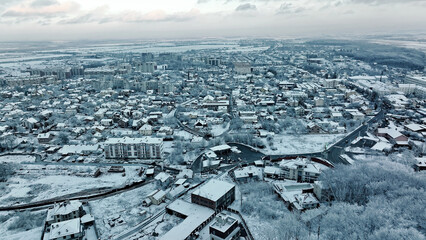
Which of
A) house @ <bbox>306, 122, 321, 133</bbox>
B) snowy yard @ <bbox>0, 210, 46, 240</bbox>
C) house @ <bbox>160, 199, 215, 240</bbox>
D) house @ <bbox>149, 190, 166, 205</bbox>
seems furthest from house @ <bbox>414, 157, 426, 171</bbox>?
snowy yard @ <bbox>0, 210, 46, 240</bbox>

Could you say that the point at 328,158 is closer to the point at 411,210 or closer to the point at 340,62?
the point at 411,210

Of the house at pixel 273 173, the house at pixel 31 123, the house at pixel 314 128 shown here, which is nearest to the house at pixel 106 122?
the house at pixel 31 123

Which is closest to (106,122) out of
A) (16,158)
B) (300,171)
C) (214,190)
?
(16,158)

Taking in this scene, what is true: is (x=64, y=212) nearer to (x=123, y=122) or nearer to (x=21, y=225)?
(x=21, y=225)

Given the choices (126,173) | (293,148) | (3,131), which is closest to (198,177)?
(126,173)

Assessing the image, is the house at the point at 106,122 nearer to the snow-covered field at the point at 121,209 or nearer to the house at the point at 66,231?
the snow-covered field at the point at 121,209

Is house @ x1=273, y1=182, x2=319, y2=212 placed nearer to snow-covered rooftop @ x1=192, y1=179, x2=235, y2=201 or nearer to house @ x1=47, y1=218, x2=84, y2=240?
snow-covered rooftop @ x1=192, y1=179, x2=235, y2=201
